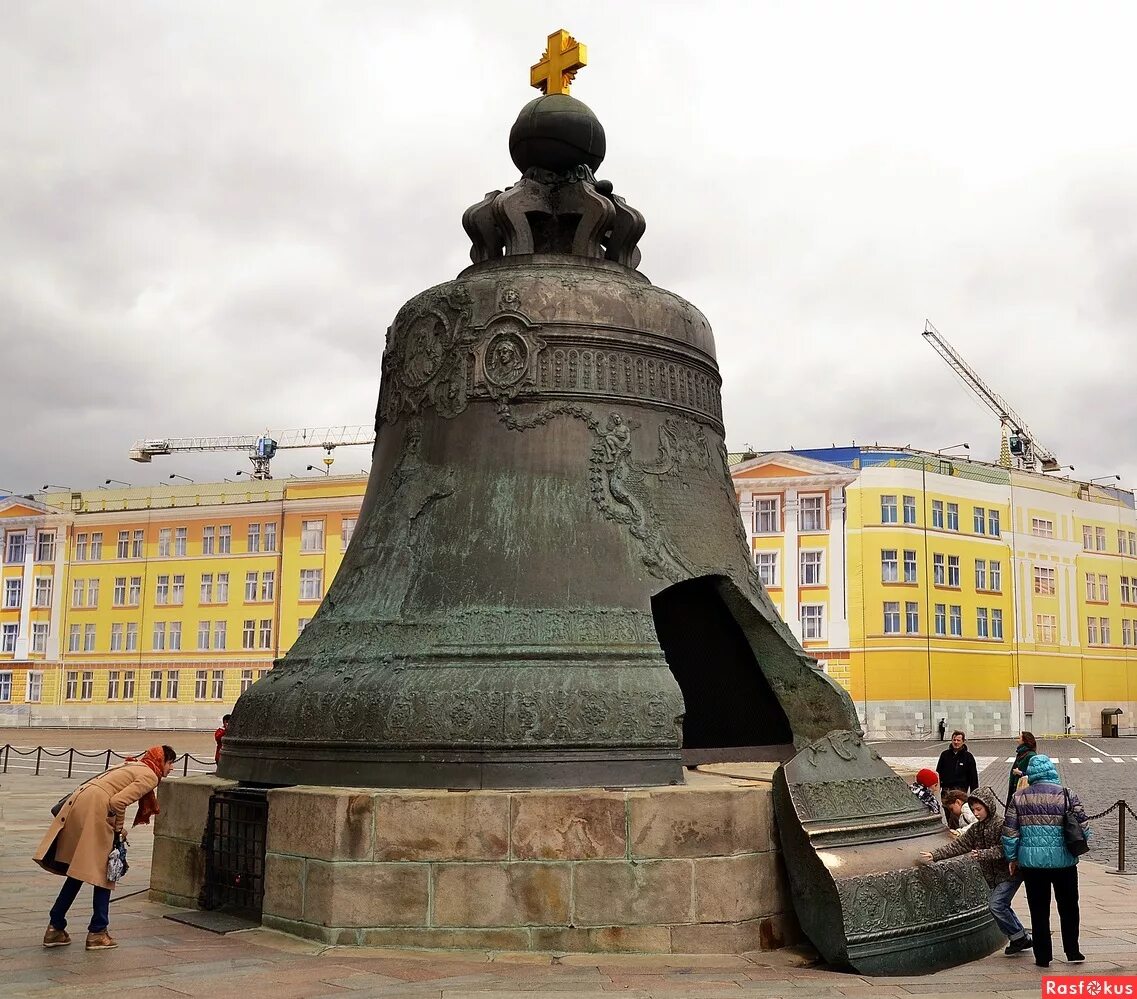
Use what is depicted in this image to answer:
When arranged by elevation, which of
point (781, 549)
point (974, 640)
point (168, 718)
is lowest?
point (168, 718)

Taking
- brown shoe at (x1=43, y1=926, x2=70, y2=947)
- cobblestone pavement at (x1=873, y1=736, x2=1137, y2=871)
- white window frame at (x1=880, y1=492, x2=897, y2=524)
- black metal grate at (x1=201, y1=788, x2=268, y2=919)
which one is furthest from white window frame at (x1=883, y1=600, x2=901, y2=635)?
brown shoe at (x1=43, y1=926, x2=70, y2=947)

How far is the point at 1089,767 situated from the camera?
2467cm

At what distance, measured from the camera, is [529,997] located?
4.53 meters

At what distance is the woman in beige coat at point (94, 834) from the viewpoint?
5.61m

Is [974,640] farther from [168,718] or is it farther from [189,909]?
[189,909]

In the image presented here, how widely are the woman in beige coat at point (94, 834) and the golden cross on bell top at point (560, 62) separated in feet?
14.3

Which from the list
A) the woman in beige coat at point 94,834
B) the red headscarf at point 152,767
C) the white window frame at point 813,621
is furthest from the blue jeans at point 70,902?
the white window frame at point 813,621

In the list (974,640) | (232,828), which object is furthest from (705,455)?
(974,640)

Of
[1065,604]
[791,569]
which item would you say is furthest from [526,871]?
[1065,604]

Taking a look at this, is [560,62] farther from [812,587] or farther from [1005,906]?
[812,587]

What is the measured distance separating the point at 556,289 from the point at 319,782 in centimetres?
283

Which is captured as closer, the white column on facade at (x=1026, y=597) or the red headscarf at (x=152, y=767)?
the red headscarf at (x=152, y=767)

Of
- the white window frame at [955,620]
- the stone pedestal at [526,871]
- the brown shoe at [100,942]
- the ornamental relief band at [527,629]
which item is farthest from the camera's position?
the white window frame at [955,620]

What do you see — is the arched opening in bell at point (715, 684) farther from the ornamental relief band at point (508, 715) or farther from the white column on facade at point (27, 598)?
the white column on facade at point (27, 598)
